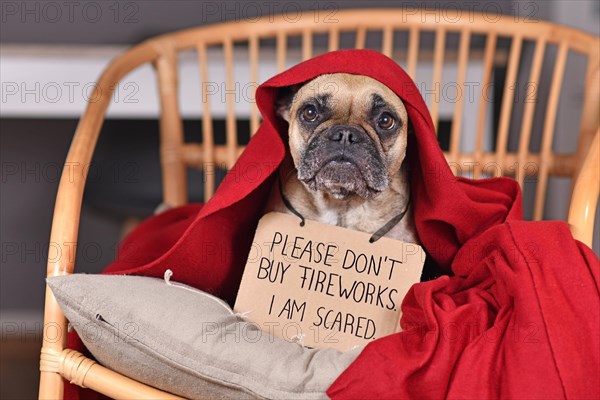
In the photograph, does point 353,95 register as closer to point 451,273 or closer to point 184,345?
point 451,273

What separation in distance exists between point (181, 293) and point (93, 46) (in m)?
1.38

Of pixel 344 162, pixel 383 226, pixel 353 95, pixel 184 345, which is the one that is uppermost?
pixel 353 95

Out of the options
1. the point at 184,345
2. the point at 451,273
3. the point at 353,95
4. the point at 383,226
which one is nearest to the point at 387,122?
the point at 353,95

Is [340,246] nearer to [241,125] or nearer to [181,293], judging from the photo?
[181,293]

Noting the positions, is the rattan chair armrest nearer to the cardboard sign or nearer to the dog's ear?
the cardboard sign

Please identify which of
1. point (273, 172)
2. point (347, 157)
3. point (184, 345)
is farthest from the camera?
point (273, 172)

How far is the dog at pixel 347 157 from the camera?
1.28 metres

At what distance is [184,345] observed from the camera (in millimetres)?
1122

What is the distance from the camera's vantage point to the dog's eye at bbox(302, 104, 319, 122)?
134 centimetres

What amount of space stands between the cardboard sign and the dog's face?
0.28 ft

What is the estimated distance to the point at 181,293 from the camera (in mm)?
1225

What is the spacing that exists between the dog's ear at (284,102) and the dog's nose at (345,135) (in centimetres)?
16

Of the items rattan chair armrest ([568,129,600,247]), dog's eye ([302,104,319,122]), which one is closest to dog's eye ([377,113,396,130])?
dog's eye ([302,104,319,122])

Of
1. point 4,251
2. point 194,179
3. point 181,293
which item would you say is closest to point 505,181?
point 181,293
